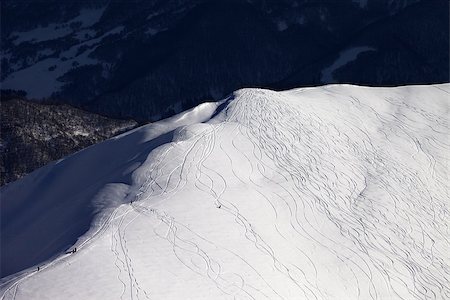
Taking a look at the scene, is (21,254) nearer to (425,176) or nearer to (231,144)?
(231,144)

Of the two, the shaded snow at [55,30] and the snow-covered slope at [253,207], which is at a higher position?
the snow-covered slope at [253,207]

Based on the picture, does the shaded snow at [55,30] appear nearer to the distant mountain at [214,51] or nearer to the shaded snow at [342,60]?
the distant mountain at [214,51]

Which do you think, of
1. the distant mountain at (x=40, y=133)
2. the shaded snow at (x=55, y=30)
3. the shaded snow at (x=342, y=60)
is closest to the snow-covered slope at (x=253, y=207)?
the distant mountain at (x=40, y=133)

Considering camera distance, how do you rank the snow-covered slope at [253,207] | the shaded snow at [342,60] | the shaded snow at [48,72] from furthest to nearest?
1. the shaded snow at [48,72]
2. the shaded snow at [342,60]
3. the snow-covered slope at [253,207]

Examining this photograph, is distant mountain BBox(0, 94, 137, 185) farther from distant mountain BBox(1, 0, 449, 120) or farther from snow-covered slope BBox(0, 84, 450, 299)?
distant mountain BBox(1, 0, 449, 120)

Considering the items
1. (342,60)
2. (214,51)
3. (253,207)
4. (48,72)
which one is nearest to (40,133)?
(253,207)

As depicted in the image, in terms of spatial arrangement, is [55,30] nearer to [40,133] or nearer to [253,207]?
[40,133]

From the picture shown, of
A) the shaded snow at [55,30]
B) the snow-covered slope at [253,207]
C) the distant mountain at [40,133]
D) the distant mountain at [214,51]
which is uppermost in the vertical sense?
the snow-covered slope at [253,207]

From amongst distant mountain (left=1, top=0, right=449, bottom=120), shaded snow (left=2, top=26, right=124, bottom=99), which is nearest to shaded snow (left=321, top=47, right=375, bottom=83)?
distant mountain (left=1, top=0, right=449, bottom=120)
